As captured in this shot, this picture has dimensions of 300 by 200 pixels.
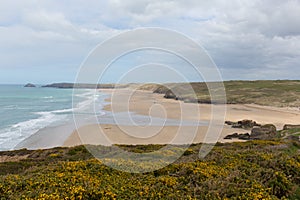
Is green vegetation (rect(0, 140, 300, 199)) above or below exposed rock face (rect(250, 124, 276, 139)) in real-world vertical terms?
above

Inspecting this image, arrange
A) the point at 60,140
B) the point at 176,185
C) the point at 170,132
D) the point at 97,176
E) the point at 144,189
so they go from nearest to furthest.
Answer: the point at 144,189, the point at 176,185, the point at 97,176, the point at 60,140, the point at 170,132

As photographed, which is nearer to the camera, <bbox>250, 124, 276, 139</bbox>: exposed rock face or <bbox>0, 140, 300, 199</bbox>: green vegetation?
<bbox>0, 140, 300, 199</bbox>: green vegetation

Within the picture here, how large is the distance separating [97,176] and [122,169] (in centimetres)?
128

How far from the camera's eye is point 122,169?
9.91m

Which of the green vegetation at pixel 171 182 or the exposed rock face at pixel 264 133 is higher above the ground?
the green vegetation at pixel 171 182

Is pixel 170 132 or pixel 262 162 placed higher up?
pixel 262 162

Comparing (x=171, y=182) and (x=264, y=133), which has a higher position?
(x=171, y=182)

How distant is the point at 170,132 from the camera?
3212 cm

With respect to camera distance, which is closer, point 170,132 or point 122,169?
point 122,169

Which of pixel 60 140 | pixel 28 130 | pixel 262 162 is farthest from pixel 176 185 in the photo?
pixel 28 130

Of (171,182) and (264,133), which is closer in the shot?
(171,182)

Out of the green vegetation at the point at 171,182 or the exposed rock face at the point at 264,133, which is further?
the exposed rock face at the point at 264,133

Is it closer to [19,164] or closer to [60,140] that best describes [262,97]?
[60,140]

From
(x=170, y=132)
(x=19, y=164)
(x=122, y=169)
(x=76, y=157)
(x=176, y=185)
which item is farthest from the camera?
(x=170, y=132)
